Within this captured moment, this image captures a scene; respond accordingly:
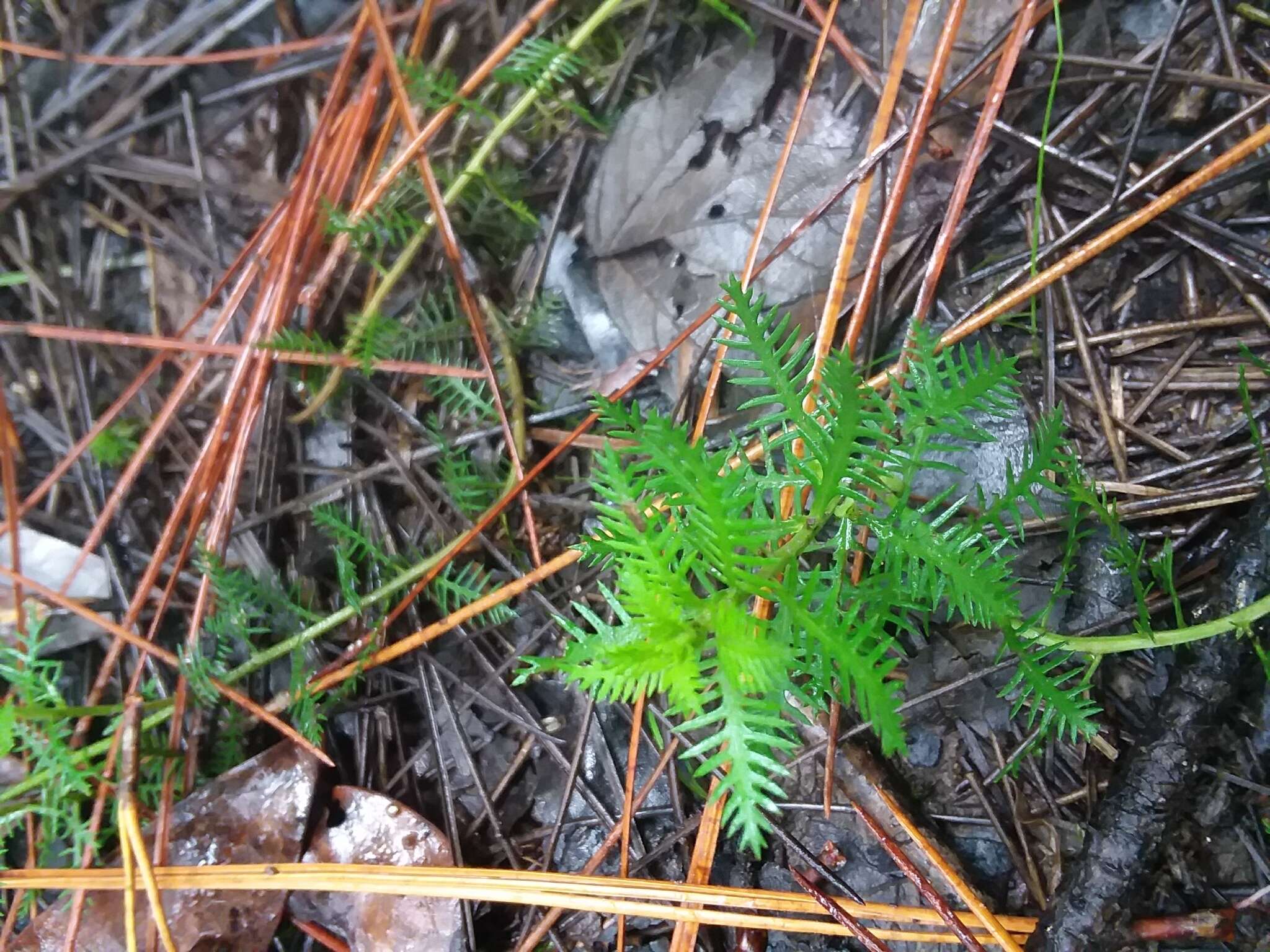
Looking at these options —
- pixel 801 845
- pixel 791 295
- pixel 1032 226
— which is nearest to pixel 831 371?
pixel 791 295

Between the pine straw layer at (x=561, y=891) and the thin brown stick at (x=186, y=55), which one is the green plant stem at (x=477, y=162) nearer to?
the thin brown stick at (x=186, y=55)

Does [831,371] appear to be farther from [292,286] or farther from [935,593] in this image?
[292,286]

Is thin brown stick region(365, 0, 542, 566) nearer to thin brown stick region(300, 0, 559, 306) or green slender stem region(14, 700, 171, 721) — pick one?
thin brown stick region(300, 0, 559, 306)

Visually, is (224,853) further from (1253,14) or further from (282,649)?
(1253,14)

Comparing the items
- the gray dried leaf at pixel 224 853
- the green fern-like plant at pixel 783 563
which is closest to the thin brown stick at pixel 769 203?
the green fern-like plant at pixel 783 563

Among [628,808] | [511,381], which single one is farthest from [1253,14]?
[628,808]

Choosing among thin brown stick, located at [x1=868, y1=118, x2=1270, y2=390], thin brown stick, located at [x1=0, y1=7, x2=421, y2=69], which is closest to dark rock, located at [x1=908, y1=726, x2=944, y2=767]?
thin brown stick, located at [x1=868, y1=118, x2=1270, y2=390]
